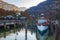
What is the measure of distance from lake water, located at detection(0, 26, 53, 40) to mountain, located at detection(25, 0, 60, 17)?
0.17m

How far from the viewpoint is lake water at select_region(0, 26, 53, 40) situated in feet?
5.40

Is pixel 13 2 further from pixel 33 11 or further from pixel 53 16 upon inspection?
pixel 53 16

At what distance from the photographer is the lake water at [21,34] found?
165cm

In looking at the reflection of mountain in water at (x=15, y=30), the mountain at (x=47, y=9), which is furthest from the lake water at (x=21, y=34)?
the mountain at (x=47, y=9)

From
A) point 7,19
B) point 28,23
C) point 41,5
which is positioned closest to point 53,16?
point 41,5

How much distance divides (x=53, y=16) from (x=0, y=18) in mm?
591

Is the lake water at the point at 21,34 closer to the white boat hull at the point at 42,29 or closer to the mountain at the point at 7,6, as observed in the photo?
the white boat hull at the point at 42,29

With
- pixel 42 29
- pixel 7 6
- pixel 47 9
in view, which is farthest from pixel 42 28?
pixel 7 6

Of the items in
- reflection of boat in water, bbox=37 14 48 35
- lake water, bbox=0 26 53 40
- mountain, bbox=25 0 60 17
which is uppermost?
mountain, bbox=25 0 60 17

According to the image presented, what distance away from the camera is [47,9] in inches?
66.4

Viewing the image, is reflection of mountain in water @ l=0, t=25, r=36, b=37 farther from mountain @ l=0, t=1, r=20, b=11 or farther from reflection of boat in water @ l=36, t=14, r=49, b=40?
mountain @ l=0, t=1, r=20, b=11

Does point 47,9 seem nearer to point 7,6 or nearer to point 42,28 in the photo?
point 42,28

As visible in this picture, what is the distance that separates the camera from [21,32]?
1.65m

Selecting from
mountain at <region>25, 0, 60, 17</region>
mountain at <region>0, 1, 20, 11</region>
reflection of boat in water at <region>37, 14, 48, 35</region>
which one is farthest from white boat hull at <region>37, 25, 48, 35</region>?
mountain at <region>0, 1, 20, 11</region>
